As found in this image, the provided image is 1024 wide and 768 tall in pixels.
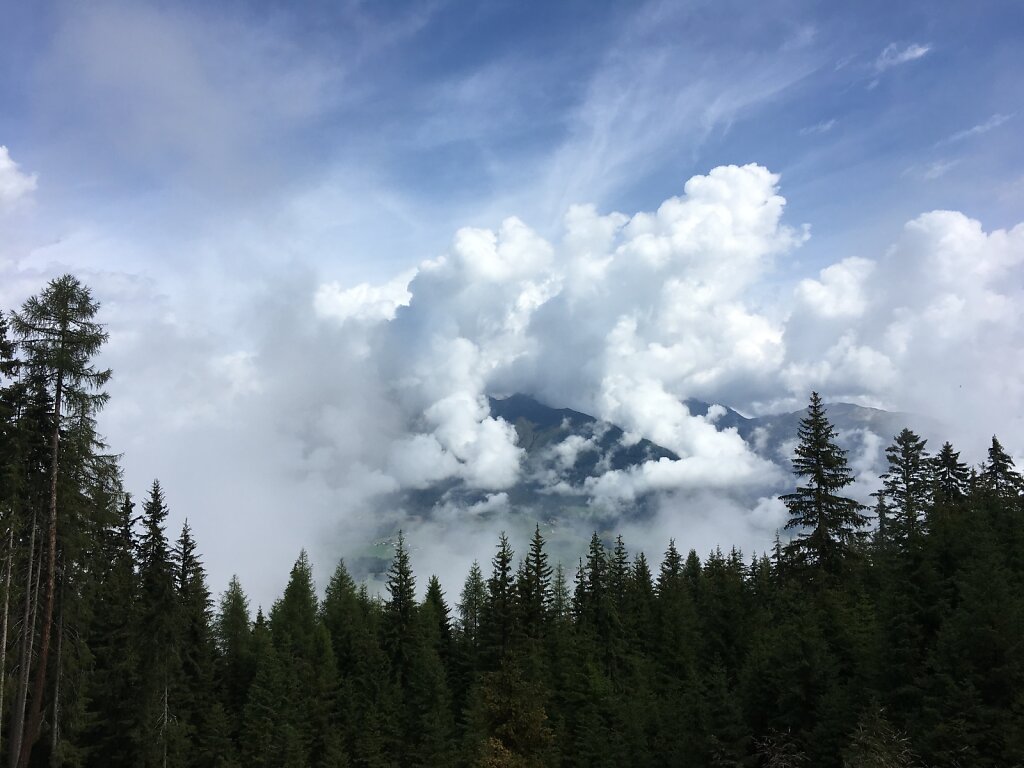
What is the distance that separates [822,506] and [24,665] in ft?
148

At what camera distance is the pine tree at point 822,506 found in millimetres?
45531

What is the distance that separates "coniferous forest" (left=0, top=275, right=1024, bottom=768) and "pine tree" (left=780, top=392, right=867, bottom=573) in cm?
19

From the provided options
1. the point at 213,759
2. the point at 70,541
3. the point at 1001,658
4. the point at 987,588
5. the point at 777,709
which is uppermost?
the point at 70,541

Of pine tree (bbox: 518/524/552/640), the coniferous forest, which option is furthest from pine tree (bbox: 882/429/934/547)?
pine tree (bbox: 518/524/552/640)

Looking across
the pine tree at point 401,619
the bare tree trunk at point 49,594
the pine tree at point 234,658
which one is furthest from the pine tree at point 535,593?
the bare tree trunk at point 49,594

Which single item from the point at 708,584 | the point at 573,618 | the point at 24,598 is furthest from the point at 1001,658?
the point at 573,618

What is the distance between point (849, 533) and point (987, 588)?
77.9 ft

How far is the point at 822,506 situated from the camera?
45.8 metres

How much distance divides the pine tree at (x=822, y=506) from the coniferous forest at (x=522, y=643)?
0.62ft

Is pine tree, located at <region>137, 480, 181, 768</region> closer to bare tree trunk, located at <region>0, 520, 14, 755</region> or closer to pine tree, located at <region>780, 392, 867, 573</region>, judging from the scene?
bare tree trunk, located at <region>0, 520, 14, 755</region>

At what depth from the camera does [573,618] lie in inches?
3027

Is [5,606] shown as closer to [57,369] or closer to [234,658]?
[57,369]

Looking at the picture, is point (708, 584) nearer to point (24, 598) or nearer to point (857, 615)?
point (857, 615)

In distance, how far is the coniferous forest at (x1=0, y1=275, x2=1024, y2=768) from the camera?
24.3 meters
